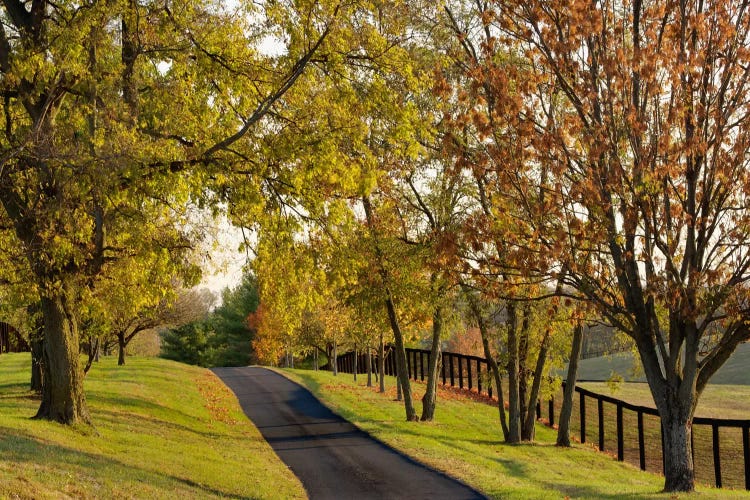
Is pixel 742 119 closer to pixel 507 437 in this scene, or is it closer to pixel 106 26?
pixel 106 26

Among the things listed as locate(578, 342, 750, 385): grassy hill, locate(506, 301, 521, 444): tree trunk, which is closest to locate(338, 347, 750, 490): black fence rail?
locate(506, 301, 521, 444): tree trunk

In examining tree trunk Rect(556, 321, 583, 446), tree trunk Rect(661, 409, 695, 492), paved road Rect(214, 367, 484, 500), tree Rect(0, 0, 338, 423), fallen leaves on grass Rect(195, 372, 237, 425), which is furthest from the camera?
fallen leaves on grass Rect(195, 372, 237, 425)

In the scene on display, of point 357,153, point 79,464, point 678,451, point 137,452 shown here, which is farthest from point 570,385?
point 79,464

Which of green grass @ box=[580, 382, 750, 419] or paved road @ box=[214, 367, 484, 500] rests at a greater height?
green grass @ box=[580, 382, 750, 419]

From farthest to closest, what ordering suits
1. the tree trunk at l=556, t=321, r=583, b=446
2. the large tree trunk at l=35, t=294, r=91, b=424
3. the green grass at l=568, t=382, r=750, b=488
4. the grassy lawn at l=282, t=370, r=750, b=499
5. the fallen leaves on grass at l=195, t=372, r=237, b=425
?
the fallen leaves on grass at l=195, t=372, r=237, b=425 → the green grass at l=568, t=382, r=750, b=488 → the tree trunk at l=556, t=321, r=583, b=446 → the large tree trunk at l=35, t=294, r=91, b=424 → the grassy lawn at l=282, t=370, r=750, b=499

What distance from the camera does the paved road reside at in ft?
54.9

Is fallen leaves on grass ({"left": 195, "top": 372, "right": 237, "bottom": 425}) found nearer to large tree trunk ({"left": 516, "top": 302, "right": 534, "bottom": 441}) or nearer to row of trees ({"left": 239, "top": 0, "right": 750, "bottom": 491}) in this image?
large tree trunk ({"left": 516, "top": 302, "right": 534, "bottom": 441})

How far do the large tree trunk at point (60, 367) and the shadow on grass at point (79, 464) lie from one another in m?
2.44

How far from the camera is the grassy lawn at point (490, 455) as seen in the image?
17.1m

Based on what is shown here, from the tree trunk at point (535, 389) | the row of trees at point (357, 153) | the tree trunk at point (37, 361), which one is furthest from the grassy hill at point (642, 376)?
the row of trees at point (357, 153)

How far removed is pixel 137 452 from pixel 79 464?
3158mm

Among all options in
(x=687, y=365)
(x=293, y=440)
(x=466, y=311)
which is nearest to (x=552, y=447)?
(x=466, y=311)

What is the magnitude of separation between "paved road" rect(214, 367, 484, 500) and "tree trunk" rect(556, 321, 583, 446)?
7.09m

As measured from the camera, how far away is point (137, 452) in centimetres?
1769
